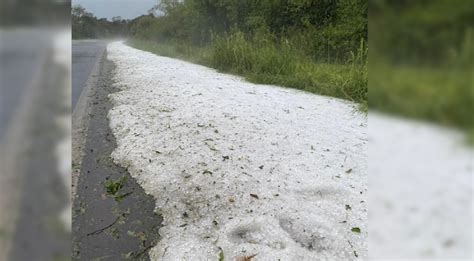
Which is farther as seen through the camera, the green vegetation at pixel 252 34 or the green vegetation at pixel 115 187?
the green vegetation at pixel 115 187

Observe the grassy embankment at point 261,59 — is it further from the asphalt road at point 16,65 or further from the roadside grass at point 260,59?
the asphalt road at point 16,65

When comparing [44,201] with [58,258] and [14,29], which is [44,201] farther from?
[14,29]

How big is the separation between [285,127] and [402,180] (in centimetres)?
185

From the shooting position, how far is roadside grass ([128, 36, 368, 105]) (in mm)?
1188

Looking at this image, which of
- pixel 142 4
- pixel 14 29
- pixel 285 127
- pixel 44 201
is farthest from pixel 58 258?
pixel 285 127

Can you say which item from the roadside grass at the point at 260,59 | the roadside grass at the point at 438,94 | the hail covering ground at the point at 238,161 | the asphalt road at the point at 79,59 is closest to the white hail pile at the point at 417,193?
the roadside grass at the point at 438,94

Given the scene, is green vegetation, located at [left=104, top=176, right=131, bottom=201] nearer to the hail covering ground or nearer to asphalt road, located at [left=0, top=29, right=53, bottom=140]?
the hail covering ground

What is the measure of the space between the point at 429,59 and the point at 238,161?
5.35ft

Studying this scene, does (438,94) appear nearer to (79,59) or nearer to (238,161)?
(79,59)

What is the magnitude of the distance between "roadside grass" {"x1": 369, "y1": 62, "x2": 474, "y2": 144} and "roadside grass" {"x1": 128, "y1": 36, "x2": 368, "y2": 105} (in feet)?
2.27

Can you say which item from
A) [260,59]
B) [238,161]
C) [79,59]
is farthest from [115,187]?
[79,59]

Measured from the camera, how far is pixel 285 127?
89.7 inches

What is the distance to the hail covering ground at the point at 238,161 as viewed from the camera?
1.39m

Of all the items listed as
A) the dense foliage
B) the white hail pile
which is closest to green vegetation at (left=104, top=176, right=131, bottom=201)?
the dense foliage
